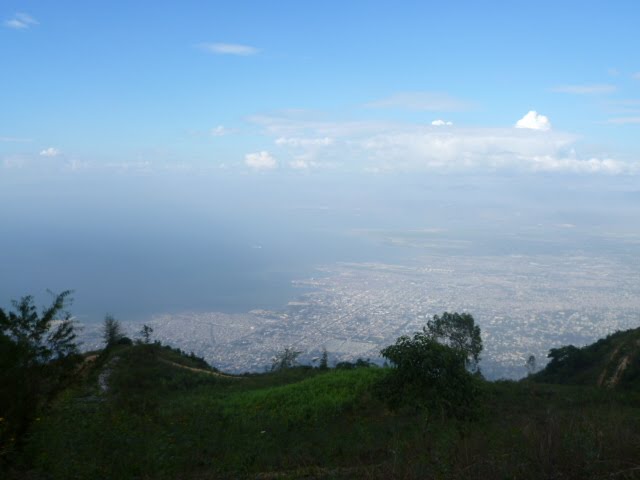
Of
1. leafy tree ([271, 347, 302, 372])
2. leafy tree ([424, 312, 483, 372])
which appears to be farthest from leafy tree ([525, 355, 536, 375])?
leafy tree ([271, 347, 302, 372])

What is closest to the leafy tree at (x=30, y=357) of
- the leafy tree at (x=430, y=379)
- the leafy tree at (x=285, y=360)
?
the leafy tree at (x=430, y=379)

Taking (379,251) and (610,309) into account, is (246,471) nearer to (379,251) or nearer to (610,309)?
(610,309)

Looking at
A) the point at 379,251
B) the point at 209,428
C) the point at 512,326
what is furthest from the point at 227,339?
the point at 379,251

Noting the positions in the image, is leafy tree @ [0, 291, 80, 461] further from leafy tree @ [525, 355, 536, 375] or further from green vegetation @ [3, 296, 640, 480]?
leafy tree @ [525, 355, 536, 375]

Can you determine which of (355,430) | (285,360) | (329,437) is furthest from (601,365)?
(329,437)

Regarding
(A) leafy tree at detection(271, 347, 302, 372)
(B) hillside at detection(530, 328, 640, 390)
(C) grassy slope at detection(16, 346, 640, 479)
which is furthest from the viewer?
(A) leafy tree at detection(271, 347, 302, 372)
